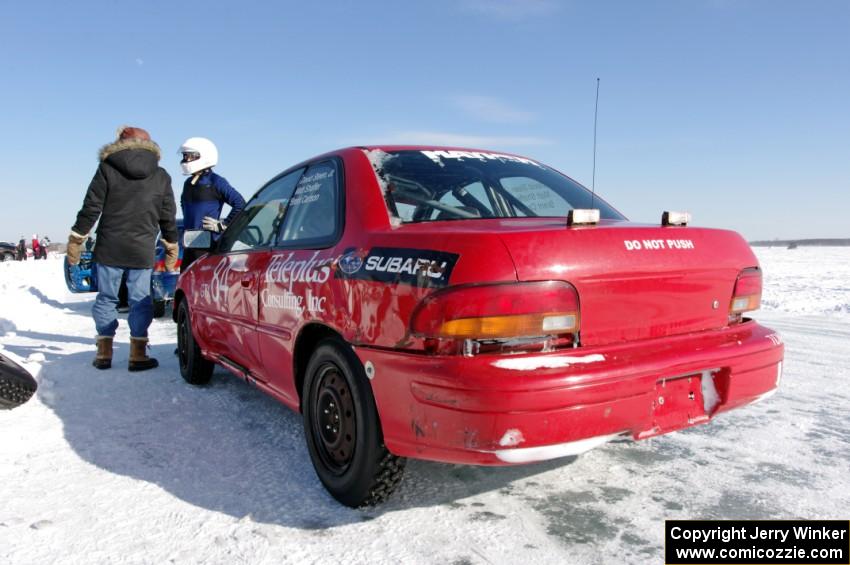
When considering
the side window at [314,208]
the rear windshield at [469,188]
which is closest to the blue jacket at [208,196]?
the side window at [314,208]

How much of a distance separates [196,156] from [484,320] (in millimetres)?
4562

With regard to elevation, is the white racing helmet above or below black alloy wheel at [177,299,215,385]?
above

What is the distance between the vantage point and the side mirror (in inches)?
155

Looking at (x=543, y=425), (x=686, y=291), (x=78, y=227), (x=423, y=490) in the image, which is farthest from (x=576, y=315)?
(x=78, y=227)

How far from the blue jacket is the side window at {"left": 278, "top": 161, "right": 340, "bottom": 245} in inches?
102

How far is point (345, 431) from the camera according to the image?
7.66ft

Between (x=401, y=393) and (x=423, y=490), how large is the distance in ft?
2.34

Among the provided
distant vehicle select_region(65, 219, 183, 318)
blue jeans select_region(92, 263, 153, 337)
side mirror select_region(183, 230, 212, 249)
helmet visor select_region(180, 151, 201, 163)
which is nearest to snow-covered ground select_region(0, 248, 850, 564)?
blue jeans select_region(92, 263, 153, 337)

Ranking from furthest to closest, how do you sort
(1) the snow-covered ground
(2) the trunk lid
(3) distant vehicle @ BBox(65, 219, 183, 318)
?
(3) distant vehicle @ BBox(65, 219, 183, 318) < (1) the snow-covered ground < (2) the trunk lid

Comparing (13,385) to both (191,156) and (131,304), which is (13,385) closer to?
(131,304)

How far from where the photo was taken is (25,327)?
732 cm

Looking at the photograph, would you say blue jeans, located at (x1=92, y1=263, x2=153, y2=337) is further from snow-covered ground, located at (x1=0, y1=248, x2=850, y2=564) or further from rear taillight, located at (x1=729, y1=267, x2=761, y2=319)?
rear taillight, located at (x1=729, y1=267, x2=761, y2=319)

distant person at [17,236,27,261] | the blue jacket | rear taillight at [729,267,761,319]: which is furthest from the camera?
distant person at [17,236,27,261]

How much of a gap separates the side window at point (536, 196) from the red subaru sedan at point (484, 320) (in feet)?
Answer: 0.04
